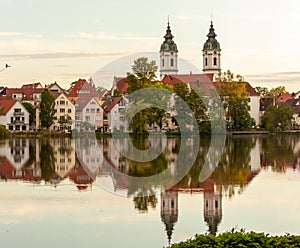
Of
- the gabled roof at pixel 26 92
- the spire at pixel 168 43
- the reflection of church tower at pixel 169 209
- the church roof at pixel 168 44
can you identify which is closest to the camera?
the reflection of church tower at pixel 169 209

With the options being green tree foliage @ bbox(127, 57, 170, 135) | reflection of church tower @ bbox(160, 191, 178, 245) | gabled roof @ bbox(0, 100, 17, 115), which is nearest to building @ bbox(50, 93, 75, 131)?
gabled roof @ bbox(0, 100, 17, 115)

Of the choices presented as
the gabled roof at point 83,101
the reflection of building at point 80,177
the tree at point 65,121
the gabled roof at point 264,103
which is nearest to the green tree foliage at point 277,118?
the gabled roof at point 264,103

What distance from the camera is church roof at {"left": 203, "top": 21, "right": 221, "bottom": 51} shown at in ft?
339

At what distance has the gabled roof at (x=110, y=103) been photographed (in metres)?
77.9

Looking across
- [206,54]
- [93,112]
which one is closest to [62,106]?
[93,112]

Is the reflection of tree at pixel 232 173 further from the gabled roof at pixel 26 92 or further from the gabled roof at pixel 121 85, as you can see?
the gabled roof at pixel 26 92

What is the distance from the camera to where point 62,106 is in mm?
78625

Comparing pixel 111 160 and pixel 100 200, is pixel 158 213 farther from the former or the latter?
pixel 111 160

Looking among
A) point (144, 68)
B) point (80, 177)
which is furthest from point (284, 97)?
point (80, 177)

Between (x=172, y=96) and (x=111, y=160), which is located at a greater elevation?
(x=172, y=96)

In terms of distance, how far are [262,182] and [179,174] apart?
3788 millimetres

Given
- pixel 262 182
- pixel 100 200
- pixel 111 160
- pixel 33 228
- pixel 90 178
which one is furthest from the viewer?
pixel 111 160

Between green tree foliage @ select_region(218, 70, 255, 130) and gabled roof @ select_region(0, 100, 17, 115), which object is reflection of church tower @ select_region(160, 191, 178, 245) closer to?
green tree foliage @ select_region(218, 70, 255, 130)

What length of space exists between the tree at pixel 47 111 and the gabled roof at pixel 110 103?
8096mm
